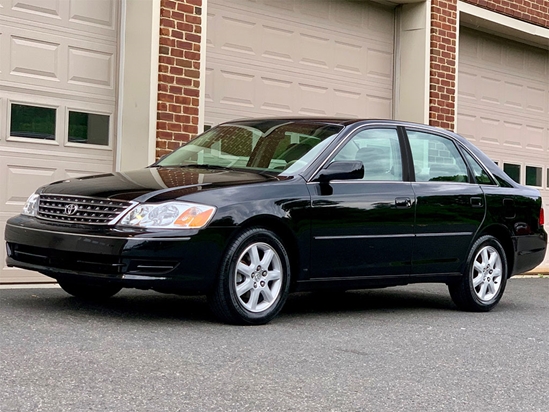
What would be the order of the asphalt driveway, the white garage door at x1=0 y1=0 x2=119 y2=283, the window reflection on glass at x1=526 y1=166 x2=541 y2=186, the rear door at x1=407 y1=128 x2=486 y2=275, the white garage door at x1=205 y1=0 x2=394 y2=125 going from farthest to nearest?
the window reflection on glass at x1=526 y1=166 x2=541 y2=186 < the white garage door at x1=205 y1=0 x2=394 y2=125 < the white garage door at x1=0 y1=0 x2=119 y2=283 < the rear door at x1=407 y1=128 x2=486 y2=275 < the asphalt driveway

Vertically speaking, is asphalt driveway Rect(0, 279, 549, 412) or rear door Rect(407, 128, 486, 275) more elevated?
rear door Rect(407, 128, 486, 275)

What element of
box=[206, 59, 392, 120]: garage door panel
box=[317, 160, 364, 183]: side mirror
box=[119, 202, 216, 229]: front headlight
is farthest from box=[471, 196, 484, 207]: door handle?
box=[206, 59, 392, 120]: garage door panel

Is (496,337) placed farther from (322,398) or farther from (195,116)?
(195,116)

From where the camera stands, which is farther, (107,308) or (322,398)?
(107,308)

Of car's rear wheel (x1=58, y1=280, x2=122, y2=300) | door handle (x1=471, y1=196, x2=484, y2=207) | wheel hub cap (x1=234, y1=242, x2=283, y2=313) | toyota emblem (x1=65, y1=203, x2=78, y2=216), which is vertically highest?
door handle (x1=471, y1=196, x2=484, y2=207)

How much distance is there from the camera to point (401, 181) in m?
8.10

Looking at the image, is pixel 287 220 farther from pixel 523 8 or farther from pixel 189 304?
pixel 523 8

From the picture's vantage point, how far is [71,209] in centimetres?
679

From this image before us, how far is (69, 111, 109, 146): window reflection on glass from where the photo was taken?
1013cm

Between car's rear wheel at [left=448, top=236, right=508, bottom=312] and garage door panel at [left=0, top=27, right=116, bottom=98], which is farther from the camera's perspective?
garage door panel at [left=0, top=27, right=116, bottom=98]

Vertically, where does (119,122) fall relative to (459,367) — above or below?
above

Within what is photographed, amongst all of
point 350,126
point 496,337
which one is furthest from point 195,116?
point 496,337

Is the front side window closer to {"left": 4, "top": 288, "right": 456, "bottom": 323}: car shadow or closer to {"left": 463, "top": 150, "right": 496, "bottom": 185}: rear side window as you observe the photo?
{"left": 463, "top": 150, "right": 496, "bottom": 185}: rear side window

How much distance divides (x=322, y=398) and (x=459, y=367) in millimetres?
1362
